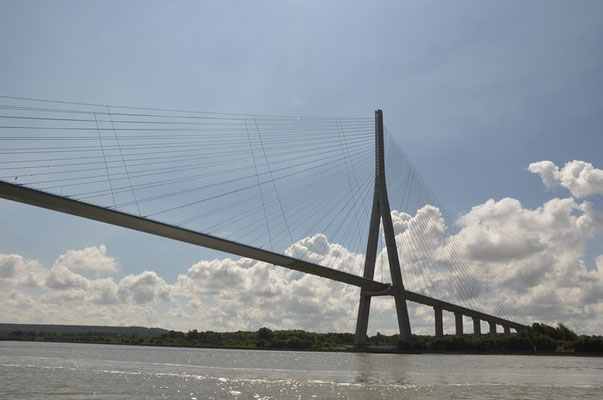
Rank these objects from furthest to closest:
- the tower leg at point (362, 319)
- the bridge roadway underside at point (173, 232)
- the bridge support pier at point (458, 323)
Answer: the bridge support pier at point (458, 323), the tower leg at point (362, 319), the bridge roadway underside at point (173, 232)

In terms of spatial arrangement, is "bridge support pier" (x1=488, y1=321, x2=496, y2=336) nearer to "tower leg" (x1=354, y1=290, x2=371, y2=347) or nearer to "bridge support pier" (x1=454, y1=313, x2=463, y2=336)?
"bridge support pier" (x1=454, y1=313, x2=463, y2=336)

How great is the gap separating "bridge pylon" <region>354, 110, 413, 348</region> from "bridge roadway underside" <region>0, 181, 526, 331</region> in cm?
85

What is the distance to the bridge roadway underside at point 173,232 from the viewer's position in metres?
24.1

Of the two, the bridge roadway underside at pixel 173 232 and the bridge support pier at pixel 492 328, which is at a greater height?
the bridge roadway underside at pixel 173 232

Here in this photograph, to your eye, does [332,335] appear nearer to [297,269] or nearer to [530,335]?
[530,335]

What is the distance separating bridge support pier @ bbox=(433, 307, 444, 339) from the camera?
52156 millimetres

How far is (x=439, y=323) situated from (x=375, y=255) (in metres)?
17.5

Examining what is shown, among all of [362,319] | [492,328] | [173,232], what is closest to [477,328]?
[492,328]

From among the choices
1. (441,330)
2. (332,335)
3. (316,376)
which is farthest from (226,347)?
(316,376)

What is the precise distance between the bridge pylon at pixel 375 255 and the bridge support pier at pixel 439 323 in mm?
11712

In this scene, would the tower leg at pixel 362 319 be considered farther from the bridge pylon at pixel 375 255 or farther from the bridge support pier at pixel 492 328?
the bridge support pier at pixel 492 328

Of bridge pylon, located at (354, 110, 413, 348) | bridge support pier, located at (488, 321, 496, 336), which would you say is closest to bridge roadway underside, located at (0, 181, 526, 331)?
bridge pylon, located at (354, 110, 413, 348)

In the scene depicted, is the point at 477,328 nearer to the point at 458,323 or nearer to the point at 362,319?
the point at 458,323

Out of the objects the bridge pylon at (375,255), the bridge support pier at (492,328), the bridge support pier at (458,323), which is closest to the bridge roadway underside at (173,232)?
the bridge pylon at (375,255)
